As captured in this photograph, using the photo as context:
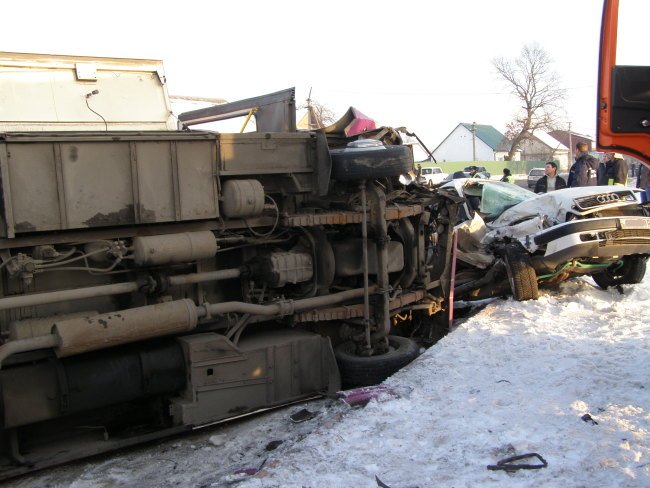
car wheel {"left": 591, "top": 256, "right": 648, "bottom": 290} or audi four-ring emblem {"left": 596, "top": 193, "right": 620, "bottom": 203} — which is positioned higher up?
audi four-ring emblem {"left": 596, "top": 193, "right": 620, "bottom": 203}

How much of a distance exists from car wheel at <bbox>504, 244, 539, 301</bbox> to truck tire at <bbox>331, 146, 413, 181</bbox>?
294 centimetres

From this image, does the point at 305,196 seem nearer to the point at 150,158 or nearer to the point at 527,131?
the point at 150,158

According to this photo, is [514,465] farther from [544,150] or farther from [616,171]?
[544,150]

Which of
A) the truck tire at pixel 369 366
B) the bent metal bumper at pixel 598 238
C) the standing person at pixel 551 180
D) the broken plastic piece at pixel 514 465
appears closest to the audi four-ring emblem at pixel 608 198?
the bent metal bumper at pixel 598 238

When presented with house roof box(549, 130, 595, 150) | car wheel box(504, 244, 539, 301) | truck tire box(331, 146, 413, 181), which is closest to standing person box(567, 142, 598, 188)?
car wheel box(504, 244, 539, 301)

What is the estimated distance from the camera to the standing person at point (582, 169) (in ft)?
39.3

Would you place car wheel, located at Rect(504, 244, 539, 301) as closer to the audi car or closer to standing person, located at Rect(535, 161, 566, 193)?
the audi car

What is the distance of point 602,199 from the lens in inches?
343

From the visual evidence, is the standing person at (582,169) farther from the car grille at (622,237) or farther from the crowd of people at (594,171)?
the car grille at (622,237)

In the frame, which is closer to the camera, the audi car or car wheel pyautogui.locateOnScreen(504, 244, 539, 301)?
the audi car

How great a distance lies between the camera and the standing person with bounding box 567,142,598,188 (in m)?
12.0

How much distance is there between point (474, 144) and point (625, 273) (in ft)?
211

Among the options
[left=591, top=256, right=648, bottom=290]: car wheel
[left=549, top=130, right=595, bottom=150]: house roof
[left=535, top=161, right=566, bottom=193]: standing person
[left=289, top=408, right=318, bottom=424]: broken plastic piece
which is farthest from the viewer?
[left=549, top=130, right=595, bottom=150]: house roof

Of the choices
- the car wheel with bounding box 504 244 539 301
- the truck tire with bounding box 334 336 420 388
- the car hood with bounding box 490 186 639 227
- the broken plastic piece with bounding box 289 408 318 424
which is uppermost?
the car hood with bounding box 490 186 639 227
